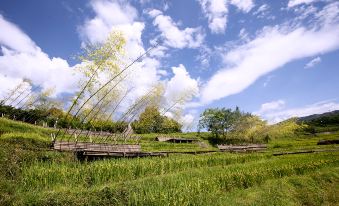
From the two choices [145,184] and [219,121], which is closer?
[145,184]

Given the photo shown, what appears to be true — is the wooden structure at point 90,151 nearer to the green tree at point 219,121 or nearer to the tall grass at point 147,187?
the tall grass at point 147,187

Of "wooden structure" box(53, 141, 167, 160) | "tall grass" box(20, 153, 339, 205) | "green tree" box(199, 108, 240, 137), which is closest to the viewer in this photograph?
"tall grass" box(20, 153, 339, 205)

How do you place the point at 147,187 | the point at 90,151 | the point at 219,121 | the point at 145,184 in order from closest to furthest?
1. the point at 147,187
2. the point at 145,184
3. the point at 90,151
4. the point at 219,121

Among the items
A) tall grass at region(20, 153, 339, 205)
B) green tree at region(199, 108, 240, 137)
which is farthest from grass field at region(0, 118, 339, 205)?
green tree at region(199, 108, 240, 137)

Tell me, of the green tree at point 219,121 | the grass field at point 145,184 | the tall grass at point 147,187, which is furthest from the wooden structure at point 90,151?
the green tree at point 219,121

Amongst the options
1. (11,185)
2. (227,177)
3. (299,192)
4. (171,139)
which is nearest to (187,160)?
(227,177)

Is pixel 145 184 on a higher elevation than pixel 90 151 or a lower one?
lower

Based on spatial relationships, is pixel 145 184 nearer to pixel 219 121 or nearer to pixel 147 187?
pixel 147 187

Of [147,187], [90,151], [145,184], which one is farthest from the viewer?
[90,151]

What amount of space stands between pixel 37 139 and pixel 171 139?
33.1m

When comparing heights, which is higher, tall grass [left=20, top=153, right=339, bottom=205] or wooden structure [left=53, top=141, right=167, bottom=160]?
wooden structure [left=53, top=141, right=167, bottom=160]

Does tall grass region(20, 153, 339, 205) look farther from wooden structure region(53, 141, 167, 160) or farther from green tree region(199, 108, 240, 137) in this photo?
green tree region(199, 108, 240, 137)

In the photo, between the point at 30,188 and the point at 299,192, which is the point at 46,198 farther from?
the point at 299,192

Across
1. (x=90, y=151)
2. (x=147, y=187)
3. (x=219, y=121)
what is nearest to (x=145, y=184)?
(x=147, y=187)
